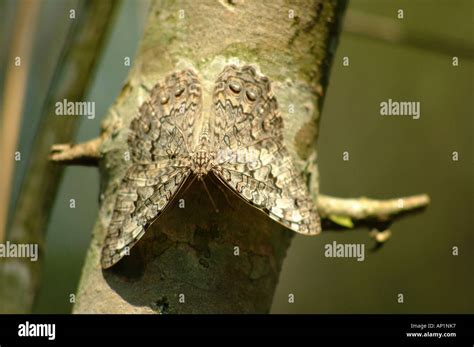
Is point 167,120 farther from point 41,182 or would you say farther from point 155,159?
point 41,182

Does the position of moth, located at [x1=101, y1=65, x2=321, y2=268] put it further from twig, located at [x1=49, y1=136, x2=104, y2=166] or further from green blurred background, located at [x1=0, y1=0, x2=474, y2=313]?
green blurred background, located at [x1=0, y1=0, x2=474, y2=313]

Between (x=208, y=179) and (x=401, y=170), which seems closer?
(x=208, y=179)

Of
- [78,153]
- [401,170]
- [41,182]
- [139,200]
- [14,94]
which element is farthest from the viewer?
[401,170]

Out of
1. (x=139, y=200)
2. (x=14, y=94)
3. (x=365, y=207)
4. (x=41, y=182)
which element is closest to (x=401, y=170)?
(x=365, y=207)

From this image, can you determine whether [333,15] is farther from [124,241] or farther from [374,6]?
[374,6]

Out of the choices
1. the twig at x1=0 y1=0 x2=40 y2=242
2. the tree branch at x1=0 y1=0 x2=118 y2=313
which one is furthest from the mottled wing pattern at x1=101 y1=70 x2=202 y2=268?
the twig at x1=0 y1=0 x2=40 y2=242
